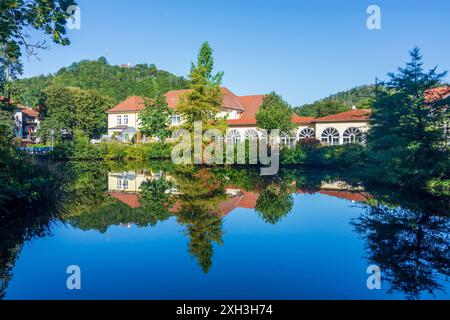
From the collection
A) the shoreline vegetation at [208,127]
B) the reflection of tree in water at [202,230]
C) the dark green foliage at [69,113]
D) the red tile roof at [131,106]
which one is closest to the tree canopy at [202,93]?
the shoreline vegetation at [208,127]

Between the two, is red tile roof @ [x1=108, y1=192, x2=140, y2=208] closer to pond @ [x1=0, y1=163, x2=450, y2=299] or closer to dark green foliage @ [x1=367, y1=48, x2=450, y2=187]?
pond @ [x1=0, y1=163, x2=450, y2=299]

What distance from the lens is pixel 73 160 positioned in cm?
3158

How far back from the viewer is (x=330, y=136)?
3269cm

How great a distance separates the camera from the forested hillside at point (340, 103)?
Answer: 125 feet

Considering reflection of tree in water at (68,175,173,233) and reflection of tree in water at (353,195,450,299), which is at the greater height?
reflection of tree in water at (68,175,173,233)

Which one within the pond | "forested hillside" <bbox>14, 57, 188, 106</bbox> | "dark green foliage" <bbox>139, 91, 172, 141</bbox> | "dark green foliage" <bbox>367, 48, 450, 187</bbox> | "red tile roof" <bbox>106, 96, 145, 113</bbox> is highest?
"forested hillside" <bbox>14, 57, 188, 106</bbox>

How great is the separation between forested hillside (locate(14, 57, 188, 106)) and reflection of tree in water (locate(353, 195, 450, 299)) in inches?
1737

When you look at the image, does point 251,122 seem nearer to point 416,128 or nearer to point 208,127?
point 208,127

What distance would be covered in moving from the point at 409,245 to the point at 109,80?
6874 cm

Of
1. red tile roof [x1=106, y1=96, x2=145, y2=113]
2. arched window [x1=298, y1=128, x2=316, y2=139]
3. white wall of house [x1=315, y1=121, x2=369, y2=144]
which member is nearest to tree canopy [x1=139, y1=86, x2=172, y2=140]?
red tile roof [x1=106, y1=96, x2=145, y2=113]

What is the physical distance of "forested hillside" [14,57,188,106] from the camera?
60.6m

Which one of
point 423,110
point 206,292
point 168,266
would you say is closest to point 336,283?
point 206,292
